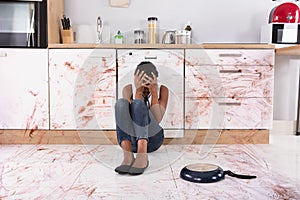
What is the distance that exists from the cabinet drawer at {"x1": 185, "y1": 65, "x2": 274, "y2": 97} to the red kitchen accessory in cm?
51

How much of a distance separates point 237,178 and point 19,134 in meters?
1.62

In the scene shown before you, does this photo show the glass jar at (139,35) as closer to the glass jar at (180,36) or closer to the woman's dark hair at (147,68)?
the glass jar at (180,36)

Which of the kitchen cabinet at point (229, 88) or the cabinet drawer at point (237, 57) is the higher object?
the cabinet drawer at point (237, 57)

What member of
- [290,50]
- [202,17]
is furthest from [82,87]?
[290,50]

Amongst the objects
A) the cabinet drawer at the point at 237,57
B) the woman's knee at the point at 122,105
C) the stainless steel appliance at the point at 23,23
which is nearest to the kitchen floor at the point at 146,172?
the woman's knee at the point at 122,105

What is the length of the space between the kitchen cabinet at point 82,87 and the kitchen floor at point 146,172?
0.67ft

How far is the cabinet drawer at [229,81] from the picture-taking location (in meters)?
2.91

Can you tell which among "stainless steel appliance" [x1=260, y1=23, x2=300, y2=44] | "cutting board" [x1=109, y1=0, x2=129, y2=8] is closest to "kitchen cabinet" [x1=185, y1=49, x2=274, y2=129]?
"stainless steel appliance" [x1=260, y1=23, x2=300, y2=44]

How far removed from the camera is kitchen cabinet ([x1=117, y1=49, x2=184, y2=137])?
2.88 meters

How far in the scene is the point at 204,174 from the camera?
2.08m

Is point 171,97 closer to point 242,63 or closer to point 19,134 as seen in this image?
point 242,63

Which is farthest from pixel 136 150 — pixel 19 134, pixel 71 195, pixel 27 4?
pixel 27 4

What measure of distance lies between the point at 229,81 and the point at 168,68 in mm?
445

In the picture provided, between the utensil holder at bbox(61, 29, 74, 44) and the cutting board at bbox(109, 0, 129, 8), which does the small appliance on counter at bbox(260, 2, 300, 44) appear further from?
the utensil holder at bbox(61, 29, 74, 44)
